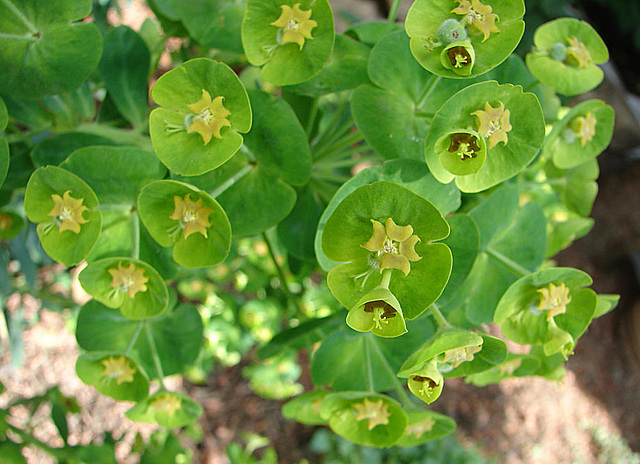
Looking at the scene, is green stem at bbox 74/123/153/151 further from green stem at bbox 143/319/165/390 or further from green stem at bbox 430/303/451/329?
green stem at bbox 430/303/451/329

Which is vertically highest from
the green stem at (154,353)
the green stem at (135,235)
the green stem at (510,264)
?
the green stem at (135,235)

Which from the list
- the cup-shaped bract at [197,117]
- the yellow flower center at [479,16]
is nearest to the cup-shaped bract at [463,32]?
the yellow flower center at [479,16]

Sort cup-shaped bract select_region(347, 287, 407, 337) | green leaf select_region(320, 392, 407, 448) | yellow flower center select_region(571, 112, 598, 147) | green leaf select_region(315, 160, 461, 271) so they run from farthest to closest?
yellow flower center select_region(571, 112, 598, 147), green leaf select_region(320, 392, 407, 448), green leaf select_region(315, 160, 461, 271), cup-shaped bract select_region(347, 287, 407, 337)

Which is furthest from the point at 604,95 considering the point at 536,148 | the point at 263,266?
the point at 536,148

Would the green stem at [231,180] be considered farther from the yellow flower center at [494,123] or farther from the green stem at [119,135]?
the yellow flower center at [494,123]

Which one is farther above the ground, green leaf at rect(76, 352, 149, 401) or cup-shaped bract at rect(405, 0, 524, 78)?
cup-shaped bract at rect(405, 0, 524, 78)

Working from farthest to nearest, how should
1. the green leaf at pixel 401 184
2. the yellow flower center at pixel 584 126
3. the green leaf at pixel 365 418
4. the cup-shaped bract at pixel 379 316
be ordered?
the yellow flower center at pixel 584 126, the green leaf at pixel 365 418, the green leaf at pixel 401 184, the cup-shaped bract at pixel 379 316

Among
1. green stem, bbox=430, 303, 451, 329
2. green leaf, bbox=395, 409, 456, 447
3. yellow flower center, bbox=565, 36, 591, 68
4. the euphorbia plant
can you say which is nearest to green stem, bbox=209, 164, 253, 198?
the euphorbia plant
